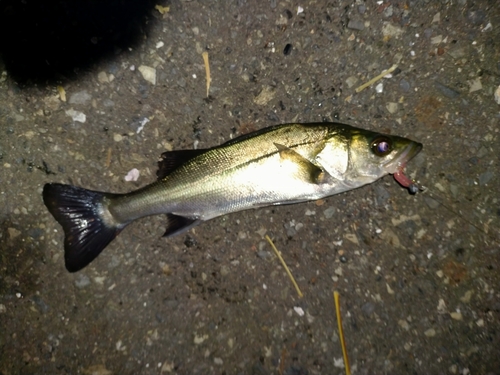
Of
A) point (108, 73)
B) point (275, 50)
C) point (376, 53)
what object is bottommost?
point (108, 73)

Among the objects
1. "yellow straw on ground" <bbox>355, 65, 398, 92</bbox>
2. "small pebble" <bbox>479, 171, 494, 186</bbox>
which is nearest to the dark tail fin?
"yellow straw on ground" <bbox>355, 65, 398, 92</bbox>

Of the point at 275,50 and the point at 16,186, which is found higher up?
the point at 275,50

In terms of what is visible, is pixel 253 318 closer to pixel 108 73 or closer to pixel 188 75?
pixel 188 75

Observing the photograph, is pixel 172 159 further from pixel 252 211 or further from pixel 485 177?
pixel 485 177

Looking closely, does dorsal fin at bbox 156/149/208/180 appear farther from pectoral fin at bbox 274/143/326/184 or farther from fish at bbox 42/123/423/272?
pectoral fin at bbox 274/143/326/184

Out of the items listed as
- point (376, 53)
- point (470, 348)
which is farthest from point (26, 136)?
point (470, 348)

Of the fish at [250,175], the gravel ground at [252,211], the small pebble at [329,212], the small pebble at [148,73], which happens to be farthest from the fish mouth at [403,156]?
the small pebble at [148,73]

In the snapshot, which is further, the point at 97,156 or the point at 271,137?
the point at 97,156
